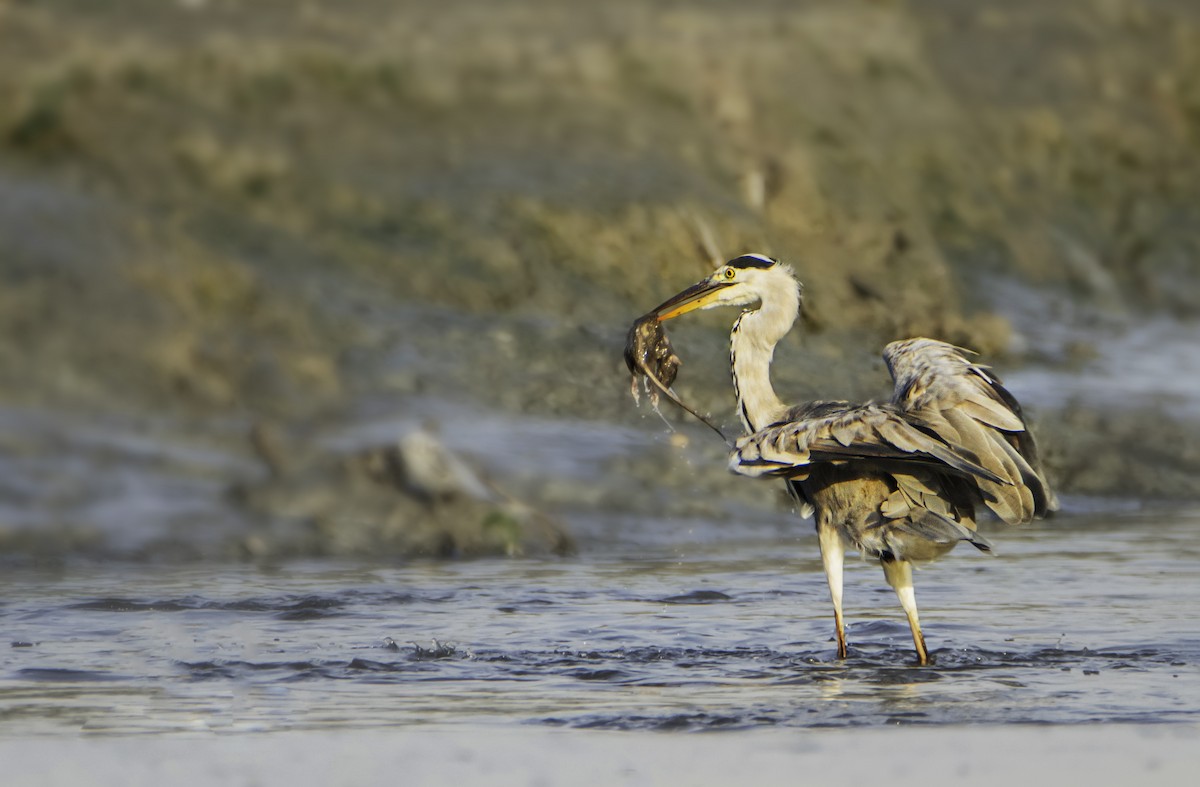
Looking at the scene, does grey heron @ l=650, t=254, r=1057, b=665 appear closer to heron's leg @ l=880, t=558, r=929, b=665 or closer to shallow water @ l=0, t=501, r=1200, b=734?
heron's leg @ l=880, t=558, r=929, b=665

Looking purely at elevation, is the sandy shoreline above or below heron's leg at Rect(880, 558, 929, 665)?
below

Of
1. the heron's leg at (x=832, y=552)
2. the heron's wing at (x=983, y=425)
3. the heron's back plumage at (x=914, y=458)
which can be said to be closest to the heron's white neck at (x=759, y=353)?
the heron's back plumage at (x=914, y=458)

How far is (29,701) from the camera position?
7.52m

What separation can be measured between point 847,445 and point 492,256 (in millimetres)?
9801

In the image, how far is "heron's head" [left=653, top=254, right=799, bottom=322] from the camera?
924 cm

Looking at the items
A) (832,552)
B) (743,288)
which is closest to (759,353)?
(743,288)

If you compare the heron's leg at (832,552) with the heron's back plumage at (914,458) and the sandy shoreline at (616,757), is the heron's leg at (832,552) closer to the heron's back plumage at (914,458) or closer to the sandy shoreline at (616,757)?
the heron's back plumage at (914,458)

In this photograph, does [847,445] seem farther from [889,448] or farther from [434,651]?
[434,651]

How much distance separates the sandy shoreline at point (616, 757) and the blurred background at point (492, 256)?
514 centimetres

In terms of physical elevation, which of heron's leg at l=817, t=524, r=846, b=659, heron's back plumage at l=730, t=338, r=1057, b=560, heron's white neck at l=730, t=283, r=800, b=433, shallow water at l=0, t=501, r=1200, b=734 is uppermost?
heron's white neck at l=730, t=283, r=800, b=433

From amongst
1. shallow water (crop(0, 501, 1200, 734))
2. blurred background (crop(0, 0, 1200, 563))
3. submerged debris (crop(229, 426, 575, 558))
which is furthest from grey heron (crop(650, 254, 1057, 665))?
submerged debris (crop(229, 426, 575, 558))

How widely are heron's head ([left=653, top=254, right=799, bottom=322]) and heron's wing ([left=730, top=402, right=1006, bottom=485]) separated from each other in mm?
919

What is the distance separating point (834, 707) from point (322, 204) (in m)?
11.3

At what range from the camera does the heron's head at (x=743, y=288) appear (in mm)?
9242
